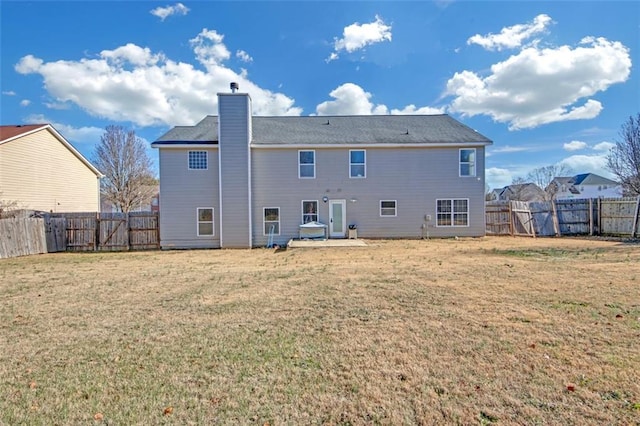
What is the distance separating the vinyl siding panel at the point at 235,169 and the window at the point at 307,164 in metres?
2.58

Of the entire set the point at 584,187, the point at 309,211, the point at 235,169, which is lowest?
the point at 309,211

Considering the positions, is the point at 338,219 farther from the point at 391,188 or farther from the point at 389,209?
the point at 391,188

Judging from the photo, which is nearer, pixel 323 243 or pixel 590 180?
pixel 323 243

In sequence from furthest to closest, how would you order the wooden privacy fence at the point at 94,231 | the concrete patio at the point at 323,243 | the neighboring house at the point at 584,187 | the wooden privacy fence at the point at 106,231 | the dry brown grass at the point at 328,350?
the neighboring house at the point at 584,187, the wooden privacy fence at the point at 106,231, the wooden privacy fence at the point at 94,231, the concrete patio at the point at 323,243, the dry brown grass at the point at 328,350

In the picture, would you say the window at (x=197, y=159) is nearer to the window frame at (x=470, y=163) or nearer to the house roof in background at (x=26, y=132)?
the house roof in background at (x=26, y=132)

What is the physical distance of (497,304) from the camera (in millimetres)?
5242

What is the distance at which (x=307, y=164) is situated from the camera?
16.1 m

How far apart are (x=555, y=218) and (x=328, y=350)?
61.4 feet

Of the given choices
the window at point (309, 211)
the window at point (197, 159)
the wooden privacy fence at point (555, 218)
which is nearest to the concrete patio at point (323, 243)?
the window at point (309, 211)

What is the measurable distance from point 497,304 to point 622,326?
148cm

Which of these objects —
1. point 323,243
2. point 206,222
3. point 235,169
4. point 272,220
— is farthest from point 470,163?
point 206,222

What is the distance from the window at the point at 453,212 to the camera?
16422 mm

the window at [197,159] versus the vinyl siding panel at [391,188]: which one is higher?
the window at [197,159]

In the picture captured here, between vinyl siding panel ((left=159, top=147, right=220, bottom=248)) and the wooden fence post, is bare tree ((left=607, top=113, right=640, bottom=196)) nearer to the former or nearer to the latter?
the wooden fence post
